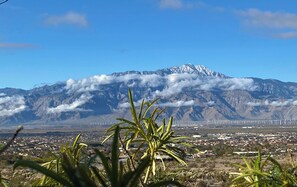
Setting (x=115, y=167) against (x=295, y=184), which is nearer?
(x=115, y=167)

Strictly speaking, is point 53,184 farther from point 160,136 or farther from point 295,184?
point 295,184

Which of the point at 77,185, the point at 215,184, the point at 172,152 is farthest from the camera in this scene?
the point at 215,184

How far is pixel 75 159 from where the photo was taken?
4762 mm

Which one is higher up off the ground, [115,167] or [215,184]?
[115,167]

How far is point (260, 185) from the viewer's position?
181 inches

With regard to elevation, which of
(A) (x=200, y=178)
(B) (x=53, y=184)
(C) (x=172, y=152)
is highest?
(C) (x=172, y=152)

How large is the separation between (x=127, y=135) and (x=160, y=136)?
45 centimetres

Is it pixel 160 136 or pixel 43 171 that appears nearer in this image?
pixel 43 171

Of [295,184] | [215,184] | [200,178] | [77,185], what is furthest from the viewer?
[200,178]

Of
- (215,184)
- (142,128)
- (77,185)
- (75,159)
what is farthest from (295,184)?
(215,184)

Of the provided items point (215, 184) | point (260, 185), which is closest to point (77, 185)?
point (260, 185)

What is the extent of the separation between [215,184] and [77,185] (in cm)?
2809

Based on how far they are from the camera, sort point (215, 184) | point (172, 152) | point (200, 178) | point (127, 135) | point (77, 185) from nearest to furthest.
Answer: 1. point (77, 185)
2. point (172, 152)
3. point (127, 135)
4. point (215, 184)
5. point (200, 178)

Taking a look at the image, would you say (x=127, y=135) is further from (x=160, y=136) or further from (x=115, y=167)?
(x=115, y=167)
